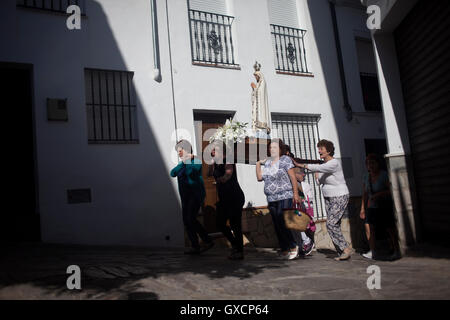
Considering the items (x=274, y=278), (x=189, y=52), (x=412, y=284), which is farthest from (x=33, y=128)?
(x=412, y=284)

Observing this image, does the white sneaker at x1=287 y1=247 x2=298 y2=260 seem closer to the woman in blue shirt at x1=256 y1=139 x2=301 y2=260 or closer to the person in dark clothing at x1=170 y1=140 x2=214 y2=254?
the woman in blue shirt at x1=256 y1=139 x2=301 y2=260

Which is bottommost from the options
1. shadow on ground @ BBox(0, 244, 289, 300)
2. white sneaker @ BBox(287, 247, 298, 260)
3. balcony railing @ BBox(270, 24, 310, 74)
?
white sneaker @ BBox(287, 247, 298, 260)

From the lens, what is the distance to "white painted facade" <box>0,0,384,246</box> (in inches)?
252

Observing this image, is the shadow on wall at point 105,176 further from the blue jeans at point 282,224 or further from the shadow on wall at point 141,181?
the blue jeans at point 282,224

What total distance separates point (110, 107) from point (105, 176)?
1.49 metres

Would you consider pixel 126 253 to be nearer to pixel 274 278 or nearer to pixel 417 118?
pixel 274 278

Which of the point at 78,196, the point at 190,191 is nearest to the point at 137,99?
the point at 78,196

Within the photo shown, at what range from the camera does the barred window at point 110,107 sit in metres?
7.02

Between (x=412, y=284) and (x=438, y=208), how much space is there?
2.18 metres

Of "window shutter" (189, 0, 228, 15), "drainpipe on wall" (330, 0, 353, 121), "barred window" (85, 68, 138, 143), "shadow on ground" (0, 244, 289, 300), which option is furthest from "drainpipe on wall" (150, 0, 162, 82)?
"drainpipe on wall" (330, 0, 353, 121)

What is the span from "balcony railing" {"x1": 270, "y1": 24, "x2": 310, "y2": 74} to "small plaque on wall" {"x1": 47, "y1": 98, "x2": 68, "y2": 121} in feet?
17.5

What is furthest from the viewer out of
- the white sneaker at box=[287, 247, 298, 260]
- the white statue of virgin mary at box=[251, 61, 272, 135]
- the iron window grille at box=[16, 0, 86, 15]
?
the white statue of virgin mary at box=[251, 61, 272, 135]

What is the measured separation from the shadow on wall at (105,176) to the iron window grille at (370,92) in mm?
6462

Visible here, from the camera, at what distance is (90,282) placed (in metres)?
3.48
